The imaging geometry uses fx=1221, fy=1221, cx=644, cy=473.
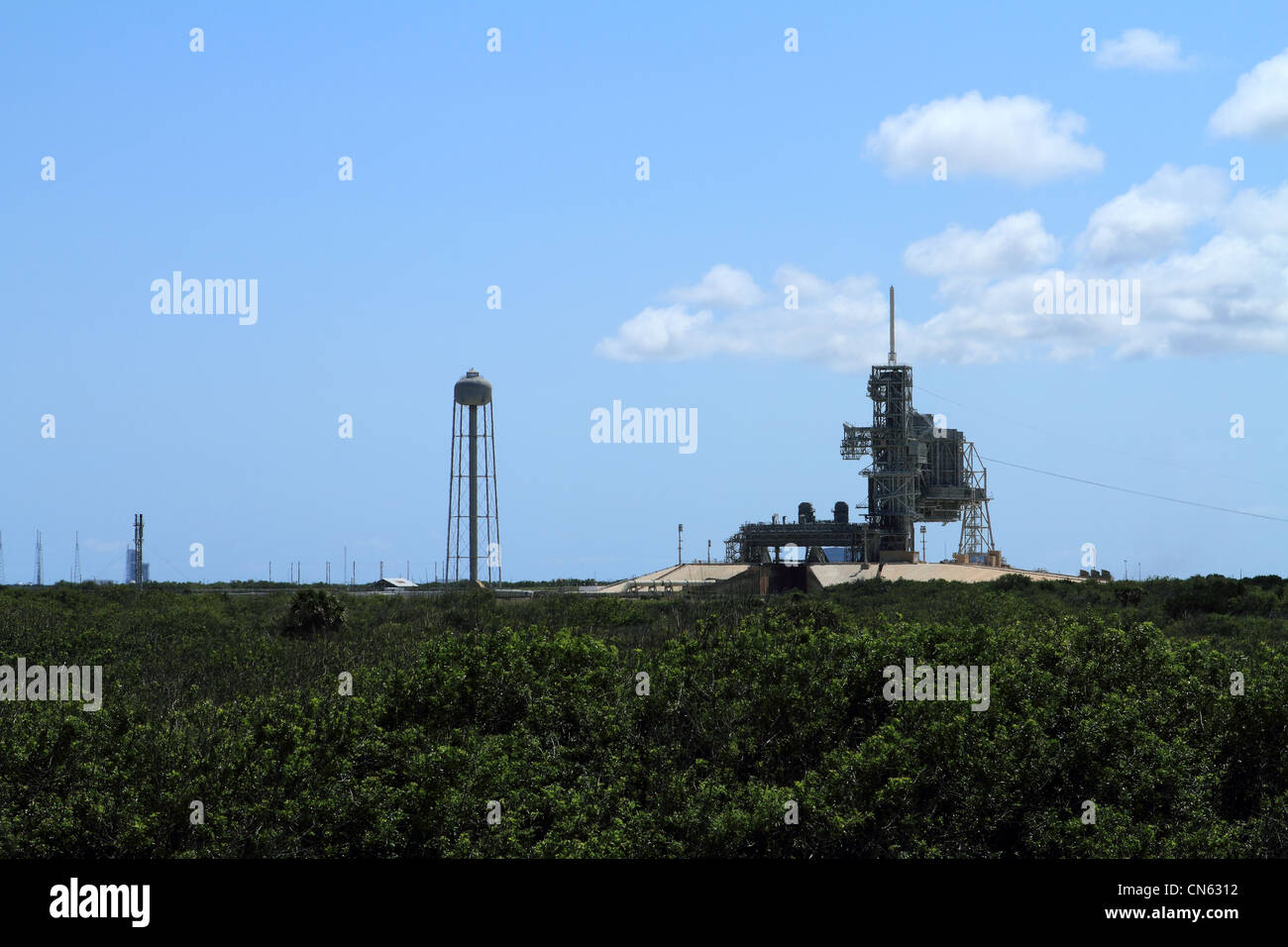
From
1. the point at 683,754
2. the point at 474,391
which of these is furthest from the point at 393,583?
the point at 683,754

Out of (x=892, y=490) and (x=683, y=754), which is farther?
(x=892, y=490)

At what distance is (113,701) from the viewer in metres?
21.2

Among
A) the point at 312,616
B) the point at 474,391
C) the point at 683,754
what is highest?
the point at 474,391

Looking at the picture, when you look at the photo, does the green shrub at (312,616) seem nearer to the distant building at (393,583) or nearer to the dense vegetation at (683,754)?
the dense vegetation at (683,754)

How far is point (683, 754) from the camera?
19500 mm

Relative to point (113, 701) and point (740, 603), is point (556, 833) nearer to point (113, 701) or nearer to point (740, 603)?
point (113, 701)

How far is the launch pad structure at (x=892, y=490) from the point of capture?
80562 millimetres

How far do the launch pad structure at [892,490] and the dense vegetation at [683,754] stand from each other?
5536 centimetres

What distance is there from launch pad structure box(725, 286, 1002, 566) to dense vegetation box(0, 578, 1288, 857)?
5536 cm

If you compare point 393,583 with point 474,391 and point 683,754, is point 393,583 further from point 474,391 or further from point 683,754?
point 683,754

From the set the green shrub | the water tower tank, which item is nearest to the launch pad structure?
the water tower tank

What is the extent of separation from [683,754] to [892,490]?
6397cm

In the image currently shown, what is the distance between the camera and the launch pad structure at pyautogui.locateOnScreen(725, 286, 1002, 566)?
80.6 meters
